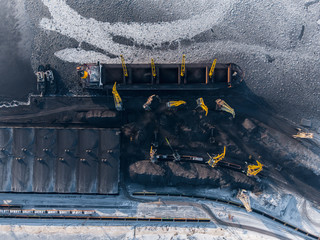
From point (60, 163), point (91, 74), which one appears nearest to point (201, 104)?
point (91, 74)

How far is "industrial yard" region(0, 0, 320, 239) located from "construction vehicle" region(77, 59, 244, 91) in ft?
0.48

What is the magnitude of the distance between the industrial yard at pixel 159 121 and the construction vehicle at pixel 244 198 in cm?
16

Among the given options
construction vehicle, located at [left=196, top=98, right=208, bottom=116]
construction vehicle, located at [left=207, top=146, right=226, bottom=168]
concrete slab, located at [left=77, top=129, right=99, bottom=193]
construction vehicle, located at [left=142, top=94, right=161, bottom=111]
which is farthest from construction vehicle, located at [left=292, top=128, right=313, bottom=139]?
concrete slab, located at [left=77, top=129, right=99, bottom=193]

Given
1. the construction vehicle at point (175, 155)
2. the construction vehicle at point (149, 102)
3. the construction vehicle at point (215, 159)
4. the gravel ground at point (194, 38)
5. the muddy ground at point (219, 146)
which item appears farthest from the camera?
the gravel ground at point (194, 38)

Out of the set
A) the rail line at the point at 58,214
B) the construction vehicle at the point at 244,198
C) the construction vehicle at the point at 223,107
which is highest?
the construction vehicle at the point at 223,107

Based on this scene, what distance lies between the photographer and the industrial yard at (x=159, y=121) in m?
29.1

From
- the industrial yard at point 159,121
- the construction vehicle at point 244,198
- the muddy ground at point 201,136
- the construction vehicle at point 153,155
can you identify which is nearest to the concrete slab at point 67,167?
the industrial yard at point 159,121

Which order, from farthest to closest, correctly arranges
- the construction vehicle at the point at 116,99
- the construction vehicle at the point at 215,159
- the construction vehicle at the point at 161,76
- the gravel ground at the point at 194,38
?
the gravel ground at the point at 194,38 < the construction vehicle at the point at 161,76 < the construction vehicle at the point at 215,159 < the construction vehicle at the point at 116,99

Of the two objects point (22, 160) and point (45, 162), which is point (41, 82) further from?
point (45, 162)

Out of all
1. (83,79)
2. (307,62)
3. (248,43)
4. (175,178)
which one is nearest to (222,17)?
(248,43)

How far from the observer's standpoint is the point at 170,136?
30.0 metres

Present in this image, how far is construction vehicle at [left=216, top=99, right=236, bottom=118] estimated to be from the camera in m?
28.3

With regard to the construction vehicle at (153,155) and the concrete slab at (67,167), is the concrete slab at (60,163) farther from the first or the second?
the construction vehicle at (153,155)

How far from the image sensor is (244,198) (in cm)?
2925
